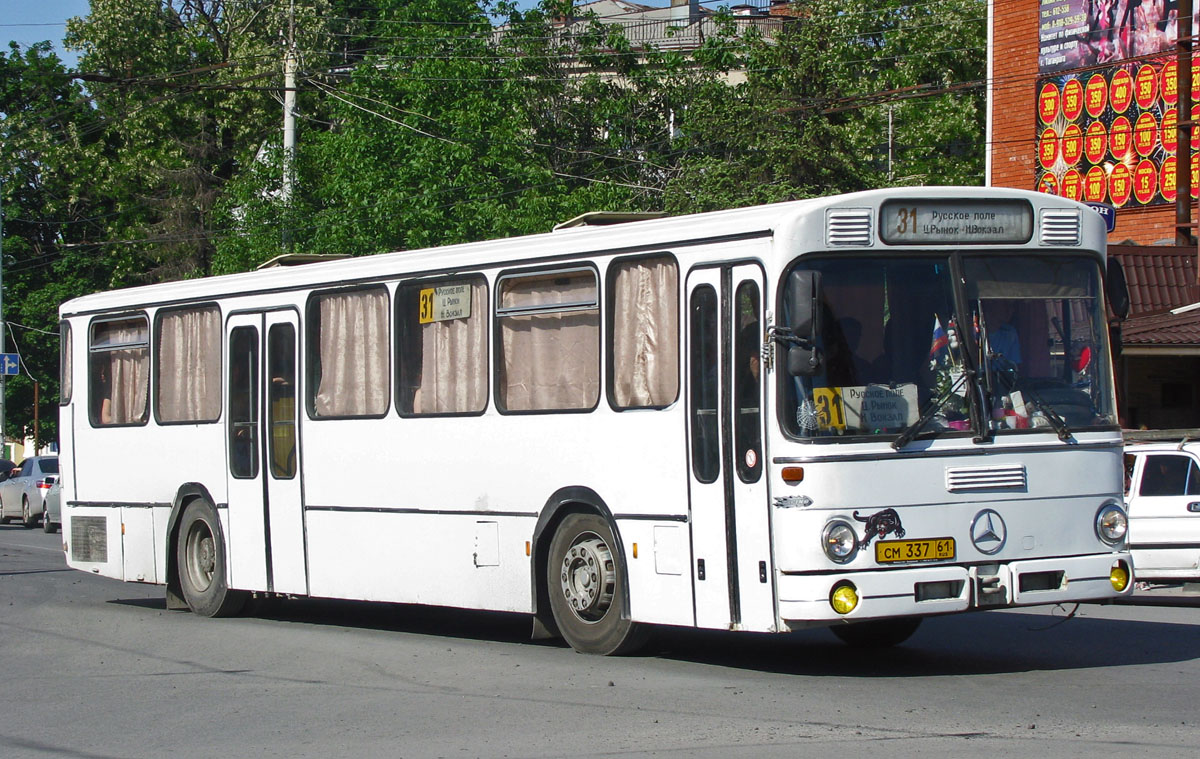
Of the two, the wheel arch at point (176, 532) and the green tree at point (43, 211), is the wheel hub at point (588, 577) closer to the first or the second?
the wheel arch at point (176, 532)

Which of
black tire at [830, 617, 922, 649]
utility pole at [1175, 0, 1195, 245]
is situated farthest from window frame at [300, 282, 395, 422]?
utility pole at [1175, 0, 1195, 245]

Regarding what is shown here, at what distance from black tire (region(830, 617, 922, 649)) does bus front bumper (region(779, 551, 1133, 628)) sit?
5.28 ft

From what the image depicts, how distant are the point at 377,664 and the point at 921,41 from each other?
36597 mm

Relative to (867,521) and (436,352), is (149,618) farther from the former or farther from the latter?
(867,521)

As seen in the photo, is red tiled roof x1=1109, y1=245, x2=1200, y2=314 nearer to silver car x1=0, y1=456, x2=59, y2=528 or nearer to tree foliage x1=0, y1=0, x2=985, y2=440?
tree foliage x1=0, y1=0, x2=985, y2=440

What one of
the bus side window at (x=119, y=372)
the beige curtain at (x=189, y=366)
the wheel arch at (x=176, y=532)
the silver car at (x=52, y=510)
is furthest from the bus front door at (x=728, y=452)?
the silver car at (x=52, y=510)

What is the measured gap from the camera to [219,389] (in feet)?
49.3

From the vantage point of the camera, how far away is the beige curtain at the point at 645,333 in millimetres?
10633

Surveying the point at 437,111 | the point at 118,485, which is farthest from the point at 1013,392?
the point at 437,111

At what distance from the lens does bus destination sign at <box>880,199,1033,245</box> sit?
9.88 meters

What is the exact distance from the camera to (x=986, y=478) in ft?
32.1

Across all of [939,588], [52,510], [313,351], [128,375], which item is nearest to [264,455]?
[313,351]

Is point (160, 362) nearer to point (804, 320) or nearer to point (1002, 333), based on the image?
point (804, 320)

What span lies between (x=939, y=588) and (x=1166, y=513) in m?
7.21
